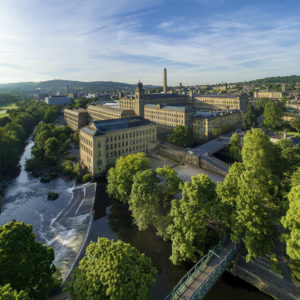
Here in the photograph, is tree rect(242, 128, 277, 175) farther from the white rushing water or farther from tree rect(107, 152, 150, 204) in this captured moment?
the white rushing water

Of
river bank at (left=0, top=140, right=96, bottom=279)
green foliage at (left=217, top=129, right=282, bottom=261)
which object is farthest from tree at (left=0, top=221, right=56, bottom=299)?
green foliage at (left=217, top=129, right=282, bottom=261)

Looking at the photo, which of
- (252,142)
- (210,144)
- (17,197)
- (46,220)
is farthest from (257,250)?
(210,144)

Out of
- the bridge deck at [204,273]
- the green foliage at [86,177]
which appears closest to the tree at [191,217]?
the bridge deck at [204,273]

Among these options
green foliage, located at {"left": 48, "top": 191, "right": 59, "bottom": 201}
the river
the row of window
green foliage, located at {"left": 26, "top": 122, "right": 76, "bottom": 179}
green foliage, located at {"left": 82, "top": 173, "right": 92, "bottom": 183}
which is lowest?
the river

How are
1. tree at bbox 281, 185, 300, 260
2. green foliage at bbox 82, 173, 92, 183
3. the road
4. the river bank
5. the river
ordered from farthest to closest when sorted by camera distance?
the road < green foliage at bbox 82, 173, 92, 183 < the river bank < the river < tree at bbox 281, 185, 300, 260

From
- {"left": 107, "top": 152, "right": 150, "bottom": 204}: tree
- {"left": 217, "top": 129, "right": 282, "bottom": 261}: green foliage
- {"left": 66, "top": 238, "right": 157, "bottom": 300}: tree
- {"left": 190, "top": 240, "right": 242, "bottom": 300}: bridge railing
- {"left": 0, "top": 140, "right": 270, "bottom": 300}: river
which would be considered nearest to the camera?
{"left": 66, "top": 238, "right": 157, "bottom": 300}: tree

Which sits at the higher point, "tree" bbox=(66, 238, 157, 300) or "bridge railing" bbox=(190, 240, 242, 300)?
"tree" bbox=(66, 238, 157, 300)

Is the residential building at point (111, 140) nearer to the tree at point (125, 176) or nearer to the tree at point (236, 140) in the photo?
the tree at point (125, 176)
